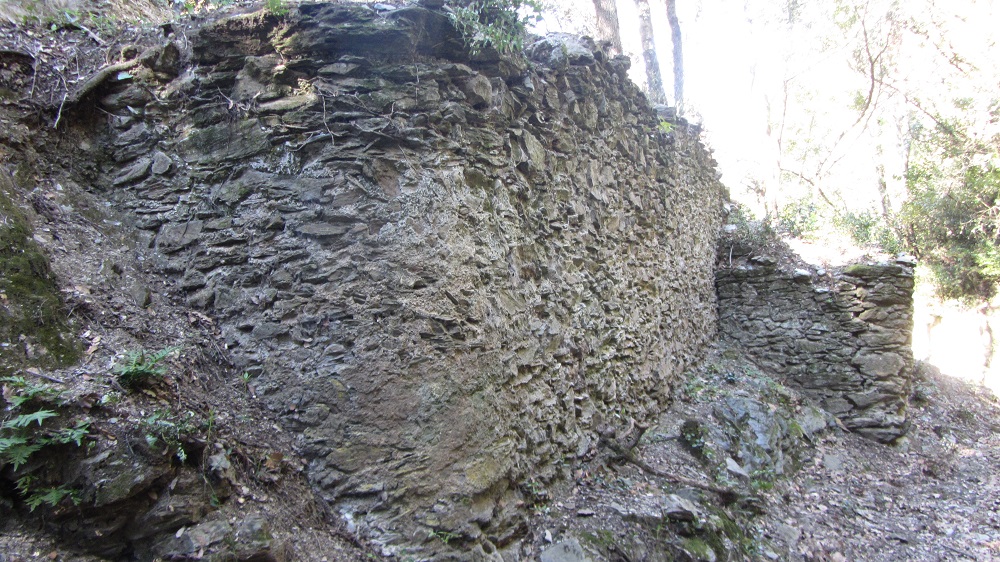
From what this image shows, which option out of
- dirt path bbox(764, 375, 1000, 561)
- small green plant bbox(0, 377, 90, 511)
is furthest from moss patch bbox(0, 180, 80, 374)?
dirt path bbox(764, 375, 1000, 561)

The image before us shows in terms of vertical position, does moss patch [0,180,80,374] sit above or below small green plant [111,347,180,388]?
above

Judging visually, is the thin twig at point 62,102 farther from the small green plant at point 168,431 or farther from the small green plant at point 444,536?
the small green plant at point 444,536

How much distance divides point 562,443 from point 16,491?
11.4 ft

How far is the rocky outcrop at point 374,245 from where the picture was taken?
333 cm

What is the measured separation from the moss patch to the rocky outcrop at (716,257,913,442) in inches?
346

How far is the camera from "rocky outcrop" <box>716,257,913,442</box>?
8.03 metres

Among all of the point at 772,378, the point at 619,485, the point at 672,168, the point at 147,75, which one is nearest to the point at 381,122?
the point at 147,75

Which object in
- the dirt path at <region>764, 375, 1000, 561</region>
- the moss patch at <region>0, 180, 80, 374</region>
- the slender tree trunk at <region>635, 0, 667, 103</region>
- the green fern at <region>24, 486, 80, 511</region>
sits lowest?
the dirt path at <region>764, 375, 1000, 561</region>

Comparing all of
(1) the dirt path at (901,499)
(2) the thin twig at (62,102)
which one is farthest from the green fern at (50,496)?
(1) the dirt path at (901,499)

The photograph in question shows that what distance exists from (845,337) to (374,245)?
7.82 metres

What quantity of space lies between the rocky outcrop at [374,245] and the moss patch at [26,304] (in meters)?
0.70

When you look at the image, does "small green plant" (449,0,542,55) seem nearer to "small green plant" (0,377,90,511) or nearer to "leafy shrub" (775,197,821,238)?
"small green plant" (0,377,90,511)

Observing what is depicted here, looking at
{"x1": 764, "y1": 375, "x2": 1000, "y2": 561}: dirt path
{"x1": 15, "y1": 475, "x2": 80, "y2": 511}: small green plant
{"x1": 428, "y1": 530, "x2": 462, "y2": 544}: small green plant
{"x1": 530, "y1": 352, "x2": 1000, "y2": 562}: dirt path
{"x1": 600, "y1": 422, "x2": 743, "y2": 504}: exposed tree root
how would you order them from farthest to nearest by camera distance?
1. {"x1": 764, "y1": 375, "x2": 1000, "y2": 561}: dirt path
2. {"x1": 600, "y1": 422, "x2": 743, "y2": 504}: exposed tree root
3. {"x1": 530, "y1": 352, "x2": 1000, "y2": 562}: dirt path
4. {"x1": 428, "y1": 530, "x2": 462, "y2": 544}: small green plant
5. {"x1": 15, "y1": 475, "x2": 80, "y2": 511}: small green plant

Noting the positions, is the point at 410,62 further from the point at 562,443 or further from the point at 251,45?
the point at 562,443
